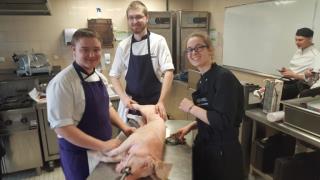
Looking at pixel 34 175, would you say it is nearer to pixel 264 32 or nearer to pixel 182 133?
pixel 182 133

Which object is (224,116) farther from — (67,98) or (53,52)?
(53,52)

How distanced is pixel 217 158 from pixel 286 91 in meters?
1.13

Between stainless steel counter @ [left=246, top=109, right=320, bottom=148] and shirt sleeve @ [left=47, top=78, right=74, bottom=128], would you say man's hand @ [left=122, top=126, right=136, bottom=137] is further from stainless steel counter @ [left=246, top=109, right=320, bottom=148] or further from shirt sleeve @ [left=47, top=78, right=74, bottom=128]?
stainless steel counter @ [left=246, top=109, right=320, bottom=148]

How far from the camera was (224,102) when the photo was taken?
108 cm

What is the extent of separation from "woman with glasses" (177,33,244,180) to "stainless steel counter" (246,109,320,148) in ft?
1.97

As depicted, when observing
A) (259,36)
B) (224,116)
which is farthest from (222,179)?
(259,36)

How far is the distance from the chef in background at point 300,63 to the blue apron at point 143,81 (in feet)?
3.43

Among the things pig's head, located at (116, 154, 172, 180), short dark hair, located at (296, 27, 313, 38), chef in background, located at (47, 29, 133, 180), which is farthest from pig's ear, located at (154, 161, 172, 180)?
short dark hair, located at (296, 27, 313, 38)

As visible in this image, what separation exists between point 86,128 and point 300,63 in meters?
1.98

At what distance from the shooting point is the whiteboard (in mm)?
2326

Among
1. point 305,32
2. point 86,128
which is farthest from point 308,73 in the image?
point 86,128

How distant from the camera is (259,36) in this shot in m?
2.70

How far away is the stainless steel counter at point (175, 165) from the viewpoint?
93 cm

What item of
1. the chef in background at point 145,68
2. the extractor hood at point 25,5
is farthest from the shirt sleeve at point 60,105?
the extractor hood at point 25,5
